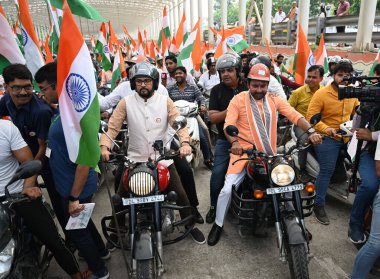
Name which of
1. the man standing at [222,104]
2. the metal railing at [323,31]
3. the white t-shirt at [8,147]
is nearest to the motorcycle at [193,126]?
the man standing at [222,104]

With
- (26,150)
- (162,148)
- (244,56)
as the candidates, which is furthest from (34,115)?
(244,56)

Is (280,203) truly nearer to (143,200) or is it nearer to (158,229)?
(158,229)

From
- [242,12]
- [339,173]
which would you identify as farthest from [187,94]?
[242,12]

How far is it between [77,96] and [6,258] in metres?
1.14

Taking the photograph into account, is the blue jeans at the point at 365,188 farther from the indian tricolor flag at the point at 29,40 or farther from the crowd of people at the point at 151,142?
the indian tricolor flag at the point at 29,40

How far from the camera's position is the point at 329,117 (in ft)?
13.2

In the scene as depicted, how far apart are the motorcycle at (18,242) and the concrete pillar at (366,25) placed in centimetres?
904

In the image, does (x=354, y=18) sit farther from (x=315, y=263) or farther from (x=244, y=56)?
(x=315, y=263)

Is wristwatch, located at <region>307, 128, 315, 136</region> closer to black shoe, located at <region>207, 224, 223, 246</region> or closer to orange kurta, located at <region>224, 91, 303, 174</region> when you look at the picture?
orange kurta, located at <region>224, 91, 303, 174</region>

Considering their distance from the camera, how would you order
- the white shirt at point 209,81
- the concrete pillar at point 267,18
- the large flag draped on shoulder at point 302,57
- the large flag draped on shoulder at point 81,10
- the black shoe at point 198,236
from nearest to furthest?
1. the large flag draped on shoulder at point 81,10
2. the black shoe at point 198,236
3. the large flag draped on shoulder at point 302,57
4. the white shirt at point 209,81
5. the concrete pillar at point 267,18

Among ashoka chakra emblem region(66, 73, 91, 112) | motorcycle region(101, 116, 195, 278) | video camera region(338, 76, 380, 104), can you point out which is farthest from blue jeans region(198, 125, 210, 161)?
ashoka chakra emblem region(66, 73, 91, 112)

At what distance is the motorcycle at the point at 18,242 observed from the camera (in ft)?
6.89

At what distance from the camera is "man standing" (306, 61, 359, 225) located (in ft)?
12.9

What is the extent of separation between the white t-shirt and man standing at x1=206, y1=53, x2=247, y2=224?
2152mm
